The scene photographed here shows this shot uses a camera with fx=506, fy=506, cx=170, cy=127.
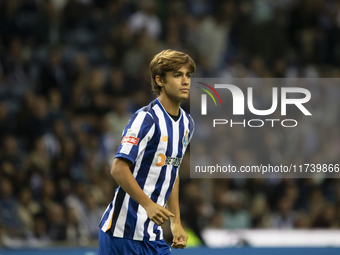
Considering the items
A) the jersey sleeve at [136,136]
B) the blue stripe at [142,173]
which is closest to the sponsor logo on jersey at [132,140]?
the jersey sleeve at [136,136]

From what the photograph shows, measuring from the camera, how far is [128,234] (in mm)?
2852

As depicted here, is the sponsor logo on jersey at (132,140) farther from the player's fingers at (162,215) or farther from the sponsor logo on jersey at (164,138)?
the player's fingers at (162,215)

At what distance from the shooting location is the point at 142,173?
112 inches

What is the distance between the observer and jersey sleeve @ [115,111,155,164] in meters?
2.71

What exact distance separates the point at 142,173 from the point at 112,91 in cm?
517

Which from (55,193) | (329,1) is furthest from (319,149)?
(55,193)

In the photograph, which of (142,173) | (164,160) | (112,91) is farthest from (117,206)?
(112,91)

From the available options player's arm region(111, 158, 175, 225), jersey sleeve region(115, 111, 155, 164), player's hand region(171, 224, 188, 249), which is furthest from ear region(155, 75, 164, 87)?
player's hand region(171, 224, 188, 249)

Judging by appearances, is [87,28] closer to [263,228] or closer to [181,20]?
[181,20]

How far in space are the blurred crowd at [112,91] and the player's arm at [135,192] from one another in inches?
150

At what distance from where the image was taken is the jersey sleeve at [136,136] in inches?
107

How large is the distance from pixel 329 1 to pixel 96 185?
5401 mm

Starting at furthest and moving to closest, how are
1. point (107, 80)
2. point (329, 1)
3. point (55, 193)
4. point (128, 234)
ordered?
point (329, 1) → point (107, 80) → point (55, 193) → point (128, 234)

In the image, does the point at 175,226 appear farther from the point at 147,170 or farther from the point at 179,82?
the point at 179,82
